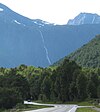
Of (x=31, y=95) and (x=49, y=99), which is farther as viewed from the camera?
(x=31, y=95)

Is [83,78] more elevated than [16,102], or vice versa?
[83,78]

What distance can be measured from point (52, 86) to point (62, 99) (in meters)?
8.14

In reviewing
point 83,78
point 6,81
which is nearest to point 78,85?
point 83,78

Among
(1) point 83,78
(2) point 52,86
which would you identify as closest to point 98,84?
(1) point 83,78

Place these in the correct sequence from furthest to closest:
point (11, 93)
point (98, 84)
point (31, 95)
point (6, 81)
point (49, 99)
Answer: point (31, 95)
point (49, 99)
point (98, 84)
point (6, 81)
point (11, 93)

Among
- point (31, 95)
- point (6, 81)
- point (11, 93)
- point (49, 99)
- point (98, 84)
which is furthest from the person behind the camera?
point (31, 95)

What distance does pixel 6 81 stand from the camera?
144 meters

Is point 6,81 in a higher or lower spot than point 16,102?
higher

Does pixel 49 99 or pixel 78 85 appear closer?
pixel 78 85

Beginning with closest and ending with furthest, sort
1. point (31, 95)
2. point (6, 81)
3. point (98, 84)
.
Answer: point (6, 81)
point (98, 84)
point (31, 95)

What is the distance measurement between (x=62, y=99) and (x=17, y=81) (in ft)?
72.3

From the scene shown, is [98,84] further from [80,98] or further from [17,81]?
[17,81]

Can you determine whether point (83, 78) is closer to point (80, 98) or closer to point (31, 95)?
point (80, 98)

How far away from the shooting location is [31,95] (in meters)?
193
